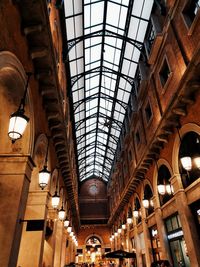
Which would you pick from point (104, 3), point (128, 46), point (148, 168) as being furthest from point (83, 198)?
point (104, 3)

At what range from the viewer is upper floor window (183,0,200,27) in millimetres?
8012

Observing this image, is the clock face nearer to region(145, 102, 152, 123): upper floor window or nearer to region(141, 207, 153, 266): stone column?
region(141, 207, 153, 266): stone column

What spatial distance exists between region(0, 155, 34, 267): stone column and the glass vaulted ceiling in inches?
312

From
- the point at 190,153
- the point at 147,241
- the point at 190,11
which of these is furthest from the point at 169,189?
the point at 190,11

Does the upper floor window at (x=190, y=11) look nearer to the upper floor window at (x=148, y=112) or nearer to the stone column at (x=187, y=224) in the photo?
the upper floor window at (x=148, y=112)

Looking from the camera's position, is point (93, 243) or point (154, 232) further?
point (93, 243)

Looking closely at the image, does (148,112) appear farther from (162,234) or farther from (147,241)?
(147,241)

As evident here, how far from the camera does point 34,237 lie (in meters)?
7.14

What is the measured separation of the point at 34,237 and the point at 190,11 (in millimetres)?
10228

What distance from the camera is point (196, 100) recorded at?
745 centimetres

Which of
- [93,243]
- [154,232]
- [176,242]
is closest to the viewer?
[176,242]

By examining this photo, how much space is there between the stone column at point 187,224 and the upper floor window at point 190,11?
6.18 meters

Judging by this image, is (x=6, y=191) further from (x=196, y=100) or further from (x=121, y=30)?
(x=121, y=30)

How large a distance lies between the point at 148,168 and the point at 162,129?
4.06m
